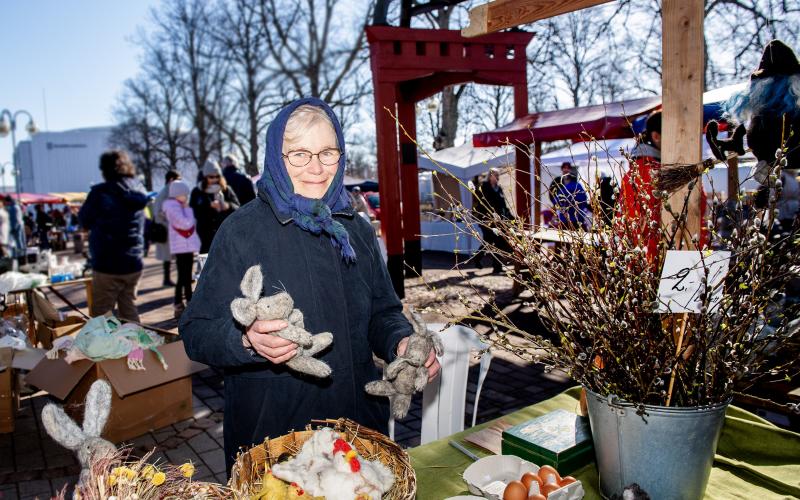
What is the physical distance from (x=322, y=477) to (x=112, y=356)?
2.85m

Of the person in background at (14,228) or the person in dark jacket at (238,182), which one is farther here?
the person in background at (14,228)

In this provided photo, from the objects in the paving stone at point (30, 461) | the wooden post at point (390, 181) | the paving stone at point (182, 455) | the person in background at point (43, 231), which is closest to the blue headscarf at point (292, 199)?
the paving stone at point (182, 455)

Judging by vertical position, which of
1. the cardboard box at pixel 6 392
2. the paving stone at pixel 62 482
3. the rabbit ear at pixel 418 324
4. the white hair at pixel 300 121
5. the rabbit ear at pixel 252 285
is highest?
the white hair at pixel 300 121

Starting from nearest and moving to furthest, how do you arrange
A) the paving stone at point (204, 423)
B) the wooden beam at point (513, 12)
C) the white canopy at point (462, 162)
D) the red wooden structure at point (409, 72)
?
1. the wooden beam at point (513, 12)
2. the paving stone at point (204, 423)
3. the red wooden structure at point (409, 72)
4. the white canopy at point (462, 162)

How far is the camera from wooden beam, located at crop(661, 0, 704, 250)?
1541mm

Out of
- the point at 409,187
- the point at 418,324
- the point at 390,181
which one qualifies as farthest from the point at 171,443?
the point at 409,187

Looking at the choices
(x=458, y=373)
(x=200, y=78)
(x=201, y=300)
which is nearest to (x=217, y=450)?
(x=458, y=373)

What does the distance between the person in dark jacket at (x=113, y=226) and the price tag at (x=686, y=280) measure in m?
4.79

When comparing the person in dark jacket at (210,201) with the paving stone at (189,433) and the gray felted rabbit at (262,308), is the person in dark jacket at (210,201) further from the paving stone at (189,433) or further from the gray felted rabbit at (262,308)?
the gray felted rabbit at (262,308)

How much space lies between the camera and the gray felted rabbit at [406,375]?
4.47ft

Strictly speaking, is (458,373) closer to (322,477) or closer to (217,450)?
(322,477)

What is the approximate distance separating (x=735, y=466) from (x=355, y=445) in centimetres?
106

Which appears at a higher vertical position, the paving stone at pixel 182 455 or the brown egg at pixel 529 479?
the brown egg at pixel 529 479

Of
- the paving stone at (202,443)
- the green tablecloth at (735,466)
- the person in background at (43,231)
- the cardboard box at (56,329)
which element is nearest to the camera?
the green tablecloth at (735,466)
